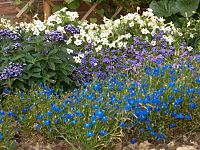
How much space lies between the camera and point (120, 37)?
470cm

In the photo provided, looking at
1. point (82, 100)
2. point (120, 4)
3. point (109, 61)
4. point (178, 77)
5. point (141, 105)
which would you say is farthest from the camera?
point (120, 4)

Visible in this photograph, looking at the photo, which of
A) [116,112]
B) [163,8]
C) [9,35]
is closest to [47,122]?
[116,112]

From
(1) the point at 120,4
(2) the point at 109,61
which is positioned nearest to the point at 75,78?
(2) the point at 109,61

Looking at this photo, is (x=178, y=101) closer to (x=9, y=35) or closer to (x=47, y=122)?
(x=47, y=122)

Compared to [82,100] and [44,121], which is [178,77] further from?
[44,121]

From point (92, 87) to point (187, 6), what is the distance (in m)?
3.31

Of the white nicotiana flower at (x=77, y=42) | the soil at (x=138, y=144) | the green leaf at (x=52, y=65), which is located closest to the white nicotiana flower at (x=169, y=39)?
the white nicotiana flower at (x=77, y=42)

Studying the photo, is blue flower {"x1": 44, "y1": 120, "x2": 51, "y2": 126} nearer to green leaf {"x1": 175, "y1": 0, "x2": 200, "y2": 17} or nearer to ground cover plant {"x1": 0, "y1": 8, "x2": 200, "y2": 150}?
ground cover plant {"x1": 0, "y1": 8, "x2": 200, "y2": 150}

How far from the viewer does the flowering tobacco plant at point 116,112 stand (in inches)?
107

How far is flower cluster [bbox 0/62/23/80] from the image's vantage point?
3576 millimetres

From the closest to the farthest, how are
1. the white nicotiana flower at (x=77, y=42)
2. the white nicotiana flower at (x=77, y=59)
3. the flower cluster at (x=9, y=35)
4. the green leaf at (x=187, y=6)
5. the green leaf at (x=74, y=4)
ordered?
the flower cluster at (x=9, y=35), the white nicotiana flower at (x=77, y=59), the white nicotiana flower at (x=77, y=42), the green leaf at (x=187, y=6), the green leaf at (x=74, y=4)

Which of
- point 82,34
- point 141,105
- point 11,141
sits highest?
point 82,34

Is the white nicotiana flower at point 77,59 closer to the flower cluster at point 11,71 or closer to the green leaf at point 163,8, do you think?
the flower cluster at point 11,71

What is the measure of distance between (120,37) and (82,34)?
1.28ft
